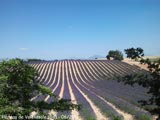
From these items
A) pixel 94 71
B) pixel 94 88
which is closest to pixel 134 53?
pixel 94 88

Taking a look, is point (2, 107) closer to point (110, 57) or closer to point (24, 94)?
point (24, 94)

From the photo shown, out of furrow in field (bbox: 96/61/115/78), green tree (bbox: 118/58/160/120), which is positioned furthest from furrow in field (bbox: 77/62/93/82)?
green tree (bbox: 118/58/160/120)

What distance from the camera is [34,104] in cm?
750

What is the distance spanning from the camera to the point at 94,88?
1176 inches

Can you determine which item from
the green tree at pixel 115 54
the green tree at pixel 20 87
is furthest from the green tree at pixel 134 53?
the green tree at pixel 115 54

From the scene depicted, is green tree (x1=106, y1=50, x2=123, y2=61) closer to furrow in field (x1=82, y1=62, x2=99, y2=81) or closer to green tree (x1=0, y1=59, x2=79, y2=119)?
furrow in field (x1=82, y1=62, x2=99, y2=81)

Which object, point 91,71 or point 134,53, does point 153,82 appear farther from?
point 91,71

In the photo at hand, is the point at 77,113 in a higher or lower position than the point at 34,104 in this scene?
lower

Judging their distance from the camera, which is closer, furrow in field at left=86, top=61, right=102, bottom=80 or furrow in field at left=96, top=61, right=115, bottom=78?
furrow in field at left=86, top=61, right=102, bottom=80

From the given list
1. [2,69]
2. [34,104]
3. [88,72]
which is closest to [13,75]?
[2,69]

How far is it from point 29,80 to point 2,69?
27.5 inches

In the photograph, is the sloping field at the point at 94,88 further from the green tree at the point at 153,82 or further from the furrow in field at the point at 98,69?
the green tree at the point at 153,82

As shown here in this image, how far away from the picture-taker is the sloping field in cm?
1733

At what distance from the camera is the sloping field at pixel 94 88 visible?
17.3 meters
